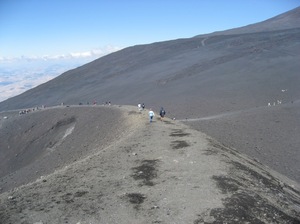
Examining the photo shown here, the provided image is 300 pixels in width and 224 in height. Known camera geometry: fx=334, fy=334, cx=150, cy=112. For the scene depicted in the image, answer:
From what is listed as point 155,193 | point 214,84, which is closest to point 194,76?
point 214,84

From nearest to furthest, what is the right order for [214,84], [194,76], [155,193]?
[155,193]
[214,84]
[194,76]

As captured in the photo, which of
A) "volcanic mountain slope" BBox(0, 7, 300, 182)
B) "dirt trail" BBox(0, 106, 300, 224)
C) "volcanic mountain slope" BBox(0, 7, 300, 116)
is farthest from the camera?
"volcanic mountain slope" BBox(0, 7, 300, 116)

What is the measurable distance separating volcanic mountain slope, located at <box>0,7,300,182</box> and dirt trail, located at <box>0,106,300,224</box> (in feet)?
38.3

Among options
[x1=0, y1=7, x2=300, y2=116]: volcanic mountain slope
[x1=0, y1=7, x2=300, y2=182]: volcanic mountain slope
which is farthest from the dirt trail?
[x1=0, y1=7, x2=300, y2=116]: volcanic mountain slope

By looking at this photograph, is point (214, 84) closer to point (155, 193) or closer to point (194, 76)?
point (194, 76)

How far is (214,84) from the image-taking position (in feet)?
220

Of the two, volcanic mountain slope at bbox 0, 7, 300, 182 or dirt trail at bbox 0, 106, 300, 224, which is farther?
volcanic mountain slope at bbox 0, 7, 300, 182

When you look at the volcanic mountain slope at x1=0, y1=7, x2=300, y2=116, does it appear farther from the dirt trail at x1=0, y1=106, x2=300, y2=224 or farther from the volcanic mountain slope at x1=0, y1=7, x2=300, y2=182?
the dirt trail at x1=0, y1=106, x2=300, y2=224

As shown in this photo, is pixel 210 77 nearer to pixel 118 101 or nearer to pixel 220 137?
pixel 118 101

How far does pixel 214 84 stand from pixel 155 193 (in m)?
55.4

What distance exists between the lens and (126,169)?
1717 cm

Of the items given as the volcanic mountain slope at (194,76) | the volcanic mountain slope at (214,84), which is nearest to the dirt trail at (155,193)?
the volcanic mountain slope at (214,84)

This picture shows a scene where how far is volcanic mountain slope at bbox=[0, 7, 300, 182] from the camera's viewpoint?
118ft

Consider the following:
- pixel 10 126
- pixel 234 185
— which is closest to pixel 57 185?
pixel 234 185
